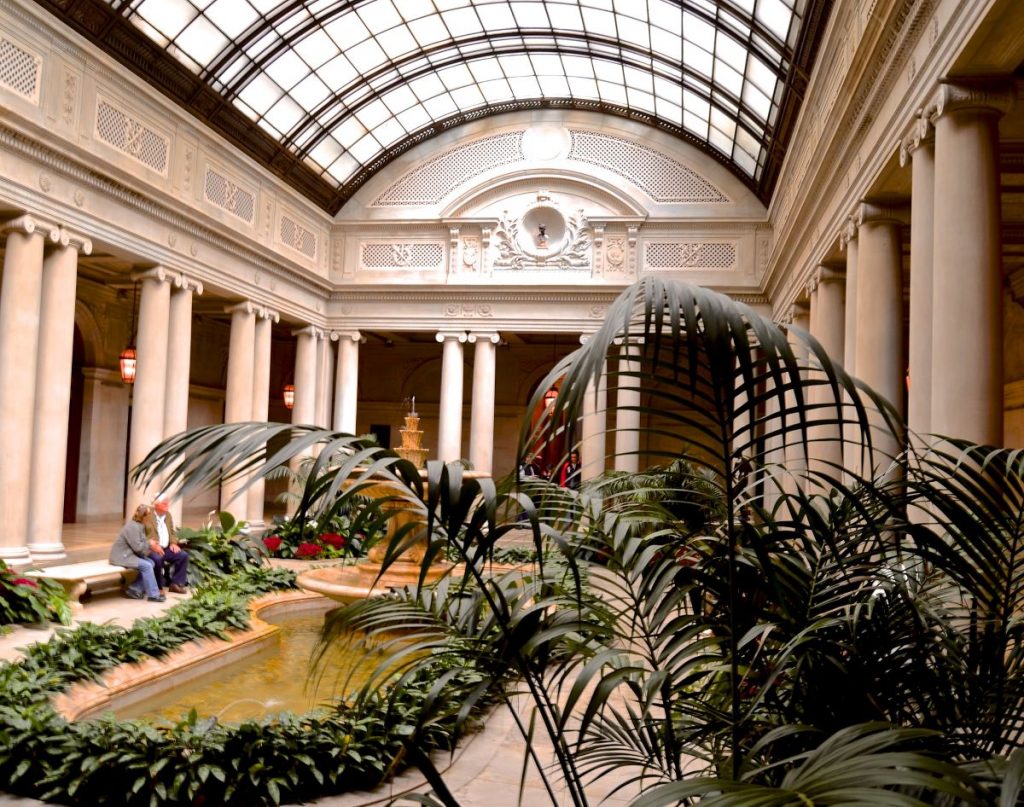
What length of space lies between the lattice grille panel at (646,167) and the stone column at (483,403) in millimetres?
5764

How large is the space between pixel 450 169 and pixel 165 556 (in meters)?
15.8

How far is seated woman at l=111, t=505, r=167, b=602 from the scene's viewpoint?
1202cm

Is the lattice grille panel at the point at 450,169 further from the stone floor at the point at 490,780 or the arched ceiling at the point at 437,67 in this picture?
the stone floor at the point at 490,780

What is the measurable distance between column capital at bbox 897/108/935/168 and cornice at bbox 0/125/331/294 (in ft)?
40.2

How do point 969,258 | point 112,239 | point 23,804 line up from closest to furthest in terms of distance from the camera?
point 23,804 < point 969,258 < point 112,239

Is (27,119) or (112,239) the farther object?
(112,239)

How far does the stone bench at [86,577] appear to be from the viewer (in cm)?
1111

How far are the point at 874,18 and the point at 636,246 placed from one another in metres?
14.9

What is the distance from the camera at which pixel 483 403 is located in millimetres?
24516

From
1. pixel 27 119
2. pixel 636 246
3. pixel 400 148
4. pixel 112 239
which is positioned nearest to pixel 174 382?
pixel 112 239

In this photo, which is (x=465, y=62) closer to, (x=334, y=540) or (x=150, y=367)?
(x=150, y=367)

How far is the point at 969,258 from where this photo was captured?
7.70m

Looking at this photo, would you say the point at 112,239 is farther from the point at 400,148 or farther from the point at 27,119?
the point at 400,148

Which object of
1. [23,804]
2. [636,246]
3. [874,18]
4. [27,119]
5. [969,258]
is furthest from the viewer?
[636,246]
